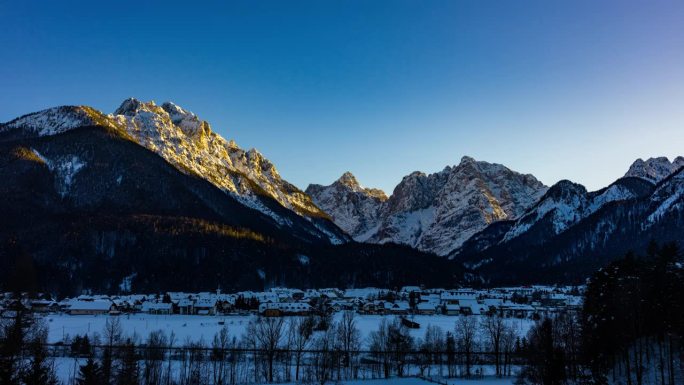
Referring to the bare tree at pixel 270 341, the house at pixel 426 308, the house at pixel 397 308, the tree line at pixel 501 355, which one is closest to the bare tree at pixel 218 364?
the tree line at pixel 501 355

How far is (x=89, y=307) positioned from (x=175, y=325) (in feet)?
121

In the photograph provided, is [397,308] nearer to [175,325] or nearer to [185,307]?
[185,307]

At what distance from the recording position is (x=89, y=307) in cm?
15162

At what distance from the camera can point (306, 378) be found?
78625mm

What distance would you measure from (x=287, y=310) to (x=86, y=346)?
261 feet

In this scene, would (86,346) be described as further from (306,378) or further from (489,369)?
(489,369)

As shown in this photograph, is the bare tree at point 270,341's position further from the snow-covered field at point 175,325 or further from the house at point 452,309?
the house at point 452,309

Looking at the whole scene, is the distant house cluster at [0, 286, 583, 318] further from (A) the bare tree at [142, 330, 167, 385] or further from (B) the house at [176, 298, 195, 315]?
(A) the bare tree at [142, 330, 167, 385]

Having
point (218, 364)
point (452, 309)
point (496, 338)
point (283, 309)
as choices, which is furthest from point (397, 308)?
point (218, 364)

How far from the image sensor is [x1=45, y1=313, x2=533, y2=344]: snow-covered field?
110m

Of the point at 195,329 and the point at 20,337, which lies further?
the point at 195,329

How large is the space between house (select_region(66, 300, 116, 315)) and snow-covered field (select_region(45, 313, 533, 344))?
538 centimetres

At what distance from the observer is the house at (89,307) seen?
487 feet

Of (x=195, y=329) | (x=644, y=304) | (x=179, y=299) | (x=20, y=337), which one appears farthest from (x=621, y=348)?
(x=179, y=299)
